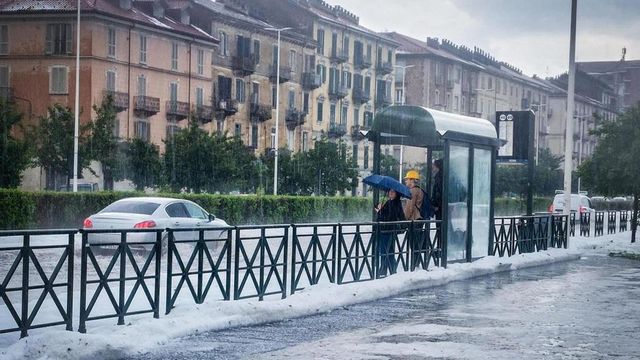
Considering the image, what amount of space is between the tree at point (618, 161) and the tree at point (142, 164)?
24430mm

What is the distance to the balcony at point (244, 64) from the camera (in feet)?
241

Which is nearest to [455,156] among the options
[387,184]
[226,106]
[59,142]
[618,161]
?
[387,184]

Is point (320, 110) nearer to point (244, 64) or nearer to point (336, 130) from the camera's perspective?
point (336, 130)

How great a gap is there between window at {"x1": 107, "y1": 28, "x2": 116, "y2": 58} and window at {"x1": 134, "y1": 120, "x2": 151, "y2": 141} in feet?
15.0

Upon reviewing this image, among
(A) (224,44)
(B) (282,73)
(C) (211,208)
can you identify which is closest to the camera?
(C) (211,208)

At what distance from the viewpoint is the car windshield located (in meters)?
23.9

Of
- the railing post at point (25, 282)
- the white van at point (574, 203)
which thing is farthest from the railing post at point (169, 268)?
the white van at point (574, 203)

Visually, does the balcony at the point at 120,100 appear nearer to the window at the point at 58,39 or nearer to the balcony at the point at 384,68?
the window at the point at 58,39

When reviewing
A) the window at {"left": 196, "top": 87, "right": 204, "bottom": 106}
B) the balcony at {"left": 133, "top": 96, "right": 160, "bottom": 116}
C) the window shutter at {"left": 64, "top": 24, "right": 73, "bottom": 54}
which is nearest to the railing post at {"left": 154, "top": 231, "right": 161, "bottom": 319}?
the window shutter at {"left": 64, "top": 24, "right": 73, "bottom": 54}

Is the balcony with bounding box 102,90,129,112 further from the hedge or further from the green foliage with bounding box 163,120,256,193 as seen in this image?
the hedge

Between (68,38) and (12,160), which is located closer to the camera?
(12,160)

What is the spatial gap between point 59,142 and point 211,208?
1585cm

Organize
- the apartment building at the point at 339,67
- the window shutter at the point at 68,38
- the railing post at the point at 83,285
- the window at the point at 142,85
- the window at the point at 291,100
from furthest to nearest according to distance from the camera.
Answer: the apartment building at the point at 339,67 → the window at the point at 291,100 → the window at the point at 142,85 → the window shutter at the point at 68,38 → the railing post at the point at 83,285

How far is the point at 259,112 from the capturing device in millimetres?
75938
